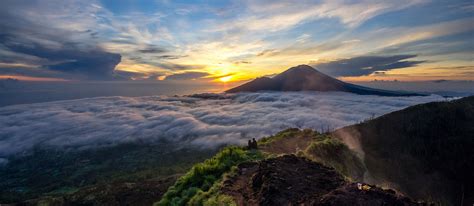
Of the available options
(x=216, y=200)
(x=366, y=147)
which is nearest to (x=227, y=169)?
(x=216, y=200)

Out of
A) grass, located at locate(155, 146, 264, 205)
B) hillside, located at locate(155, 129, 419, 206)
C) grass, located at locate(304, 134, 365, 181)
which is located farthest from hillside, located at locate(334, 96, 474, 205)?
hillside, located at locate(155, 129, 419, 206)

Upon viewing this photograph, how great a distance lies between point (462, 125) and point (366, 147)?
27.3 meters

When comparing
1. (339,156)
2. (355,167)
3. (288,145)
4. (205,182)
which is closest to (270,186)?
(205,182)

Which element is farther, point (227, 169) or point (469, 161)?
point (469, 161)

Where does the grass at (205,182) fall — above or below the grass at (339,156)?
above

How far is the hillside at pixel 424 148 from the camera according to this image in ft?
167

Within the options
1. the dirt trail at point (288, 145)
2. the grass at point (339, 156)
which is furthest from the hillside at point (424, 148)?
the grass at point (339, 156)

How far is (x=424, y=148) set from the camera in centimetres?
6306

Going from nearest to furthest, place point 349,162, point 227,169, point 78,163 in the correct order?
point 227,169 < point 349,162 < point 78,163

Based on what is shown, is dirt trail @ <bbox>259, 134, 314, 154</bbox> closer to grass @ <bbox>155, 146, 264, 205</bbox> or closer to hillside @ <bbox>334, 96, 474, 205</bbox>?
grass @ <bbox>155, 146, 264, 205</bbox>

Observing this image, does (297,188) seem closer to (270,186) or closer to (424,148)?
(270,186)

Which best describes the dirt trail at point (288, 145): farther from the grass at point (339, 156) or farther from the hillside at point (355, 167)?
the grass at point (339, 156)

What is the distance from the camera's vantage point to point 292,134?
112 ft

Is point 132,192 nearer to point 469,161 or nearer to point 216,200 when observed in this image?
point 216,200
